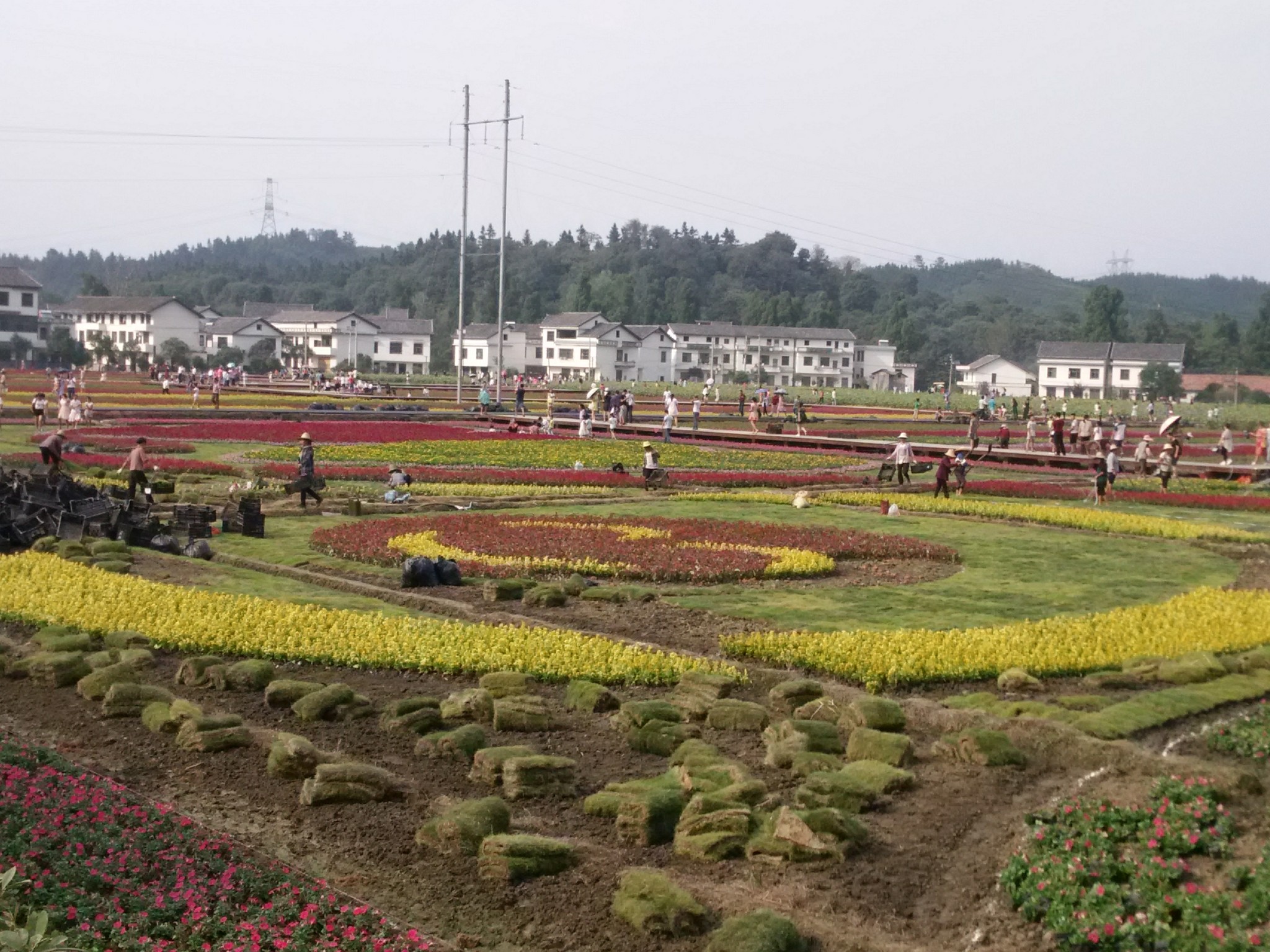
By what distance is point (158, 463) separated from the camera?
3984cm

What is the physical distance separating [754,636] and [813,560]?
7.44m

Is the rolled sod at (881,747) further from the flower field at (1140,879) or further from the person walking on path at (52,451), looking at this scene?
the person walking on path at (52,451)

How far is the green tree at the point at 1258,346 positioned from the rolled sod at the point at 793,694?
472 feet

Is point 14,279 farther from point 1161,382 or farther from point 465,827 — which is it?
point 465,827

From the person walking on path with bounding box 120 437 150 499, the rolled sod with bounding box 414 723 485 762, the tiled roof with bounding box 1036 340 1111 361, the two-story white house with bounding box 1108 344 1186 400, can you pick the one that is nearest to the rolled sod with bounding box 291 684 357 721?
the rolled sod with bounding box 414 723 485 762

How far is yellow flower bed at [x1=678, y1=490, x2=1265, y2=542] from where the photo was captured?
103 feet

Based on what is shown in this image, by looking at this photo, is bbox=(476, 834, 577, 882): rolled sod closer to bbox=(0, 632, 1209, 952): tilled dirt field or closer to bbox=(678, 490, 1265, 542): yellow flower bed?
bbox=(0, 632, 1209, 952): tilled dirt field

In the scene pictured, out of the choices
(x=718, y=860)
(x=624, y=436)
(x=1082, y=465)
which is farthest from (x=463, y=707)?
(x=624, y=436)

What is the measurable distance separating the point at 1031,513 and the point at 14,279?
4679 inches

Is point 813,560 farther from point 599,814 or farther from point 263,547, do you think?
point 599,814

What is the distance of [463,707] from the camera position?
48.1ft

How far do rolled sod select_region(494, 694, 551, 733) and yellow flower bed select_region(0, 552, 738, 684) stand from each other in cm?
185

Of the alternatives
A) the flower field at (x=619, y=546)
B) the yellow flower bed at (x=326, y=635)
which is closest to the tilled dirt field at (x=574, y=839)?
the yellow flower bed at (x=326, y=635)

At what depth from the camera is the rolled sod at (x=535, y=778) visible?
12.4 m
